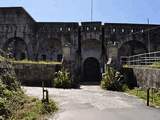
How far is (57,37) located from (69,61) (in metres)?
7.97

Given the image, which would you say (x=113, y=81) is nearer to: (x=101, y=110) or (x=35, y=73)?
(x=35, y=73)

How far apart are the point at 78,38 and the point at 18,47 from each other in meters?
5.90

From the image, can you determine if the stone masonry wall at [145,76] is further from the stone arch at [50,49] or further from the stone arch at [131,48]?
the stone arch at [50,49]

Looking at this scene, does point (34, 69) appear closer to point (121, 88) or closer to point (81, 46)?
point (121, 88)

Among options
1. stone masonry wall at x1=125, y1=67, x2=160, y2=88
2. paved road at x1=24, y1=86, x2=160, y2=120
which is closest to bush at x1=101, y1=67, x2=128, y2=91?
stone masonry wall at x1=125, y1=67, x2=160, y2=88

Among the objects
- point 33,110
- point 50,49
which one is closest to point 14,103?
point 33,110

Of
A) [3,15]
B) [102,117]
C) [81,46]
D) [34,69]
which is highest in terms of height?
[3,15]

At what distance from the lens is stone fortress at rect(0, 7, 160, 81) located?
30438 mm

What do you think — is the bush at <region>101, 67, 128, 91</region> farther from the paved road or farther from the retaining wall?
the paved road

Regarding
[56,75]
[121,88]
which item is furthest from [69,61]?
[121,88]

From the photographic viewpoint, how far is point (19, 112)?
11539 millimetres

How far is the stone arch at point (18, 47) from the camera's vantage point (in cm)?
3181

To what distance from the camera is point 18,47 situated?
106ft

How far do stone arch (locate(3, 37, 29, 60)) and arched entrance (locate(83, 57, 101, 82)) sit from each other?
18.6 feet
